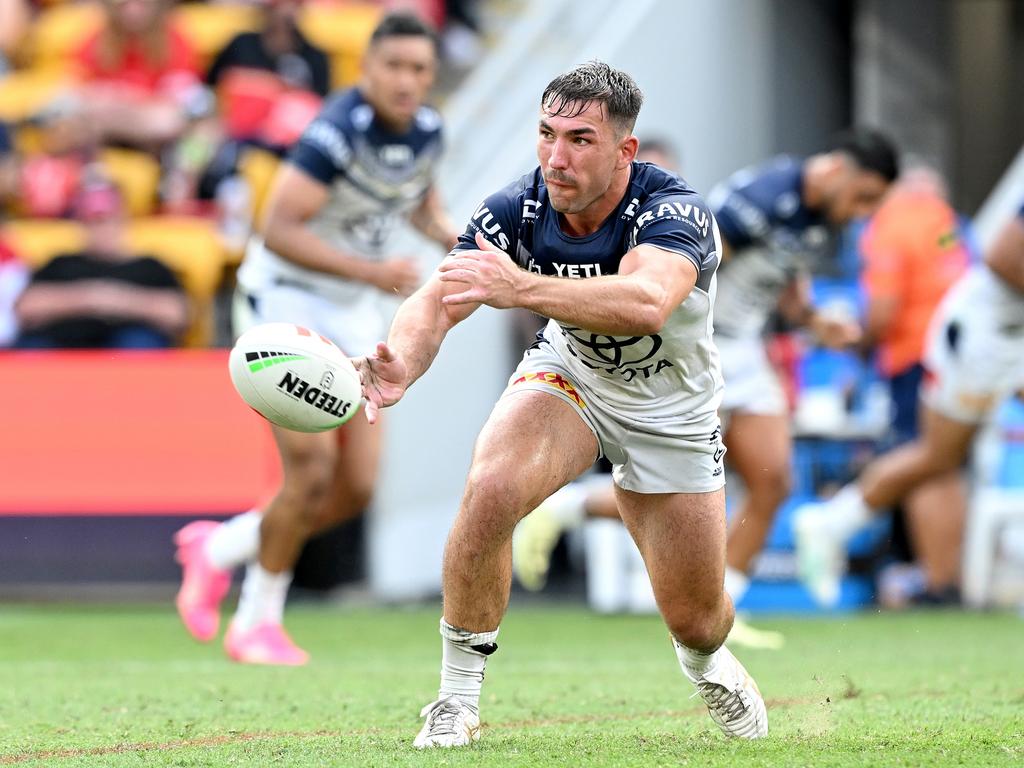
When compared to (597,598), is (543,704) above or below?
above

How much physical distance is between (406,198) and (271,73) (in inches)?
246

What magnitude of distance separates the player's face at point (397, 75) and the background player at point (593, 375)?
260cm

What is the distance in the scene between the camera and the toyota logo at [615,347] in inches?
188

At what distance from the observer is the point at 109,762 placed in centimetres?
438

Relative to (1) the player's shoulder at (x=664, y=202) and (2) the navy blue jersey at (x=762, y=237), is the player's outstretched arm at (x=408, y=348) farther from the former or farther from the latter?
(2) the navy blue jersey at (x=762, y=237)

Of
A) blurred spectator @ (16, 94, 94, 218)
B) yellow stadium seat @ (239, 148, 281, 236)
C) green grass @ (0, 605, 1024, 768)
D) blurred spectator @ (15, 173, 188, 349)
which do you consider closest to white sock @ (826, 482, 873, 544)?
green grass @ (0, 605, 1024, 768)

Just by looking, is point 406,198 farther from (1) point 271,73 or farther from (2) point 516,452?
(1) point 271,73

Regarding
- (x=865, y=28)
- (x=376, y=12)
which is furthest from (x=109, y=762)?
(x=865, y=28)

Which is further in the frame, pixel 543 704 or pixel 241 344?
pixel 543 704

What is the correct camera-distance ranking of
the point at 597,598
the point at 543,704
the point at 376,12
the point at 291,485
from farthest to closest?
the point at 376,12 < the point at 597,598 < the point at 291,485 < the point at 543,704

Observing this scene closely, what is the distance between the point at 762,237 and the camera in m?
8.27

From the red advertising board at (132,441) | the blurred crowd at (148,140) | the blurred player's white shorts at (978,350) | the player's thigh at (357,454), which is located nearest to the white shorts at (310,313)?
the player's thigh at (357,454)

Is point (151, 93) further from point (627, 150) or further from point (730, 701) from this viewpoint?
point (730, 701)

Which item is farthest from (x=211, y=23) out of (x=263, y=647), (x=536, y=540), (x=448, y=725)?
(x=448, y=725)
